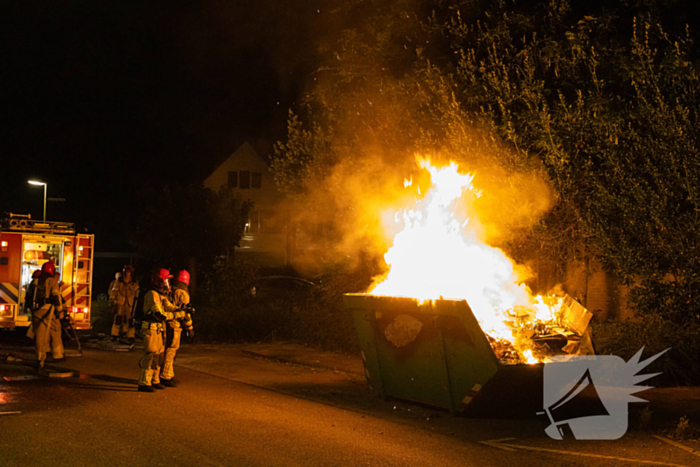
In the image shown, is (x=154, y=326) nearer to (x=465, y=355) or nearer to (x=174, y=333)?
(x=174, y=333)

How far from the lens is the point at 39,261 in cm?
1627

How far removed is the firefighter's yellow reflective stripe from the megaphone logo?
41.3 feet

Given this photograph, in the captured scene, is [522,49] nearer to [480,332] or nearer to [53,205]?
[480,332]

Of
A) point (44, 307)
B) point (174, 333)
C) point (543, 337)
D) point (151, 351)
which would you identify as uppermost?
point (44, 307)

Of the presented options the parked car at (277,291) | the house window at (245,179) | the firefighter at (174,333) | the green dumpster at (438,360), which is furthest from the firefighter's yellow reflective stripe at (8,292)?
the house window at (245,179)

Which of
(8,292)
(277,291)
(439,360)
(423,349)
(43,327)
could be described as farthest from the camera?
(277,291)

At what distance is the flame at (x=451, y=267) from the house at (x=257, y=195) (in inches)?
1292

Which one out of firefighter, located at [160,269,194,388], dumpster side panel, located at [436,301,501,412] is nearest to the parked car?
firefighter, located at [160,269,194,388]

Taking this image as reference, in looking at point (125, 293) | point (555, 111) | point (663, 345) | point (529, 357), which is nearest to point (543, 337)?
point (529, 357)

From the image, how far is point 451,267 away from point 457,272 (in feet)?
0.35

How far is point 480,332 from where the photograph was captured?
7211 millimetres

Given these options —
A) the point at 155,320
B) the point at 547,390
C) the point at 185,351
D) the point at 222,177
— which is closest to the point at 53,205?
the point at 222,177

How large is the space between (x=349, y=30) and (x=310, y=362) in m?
6.72

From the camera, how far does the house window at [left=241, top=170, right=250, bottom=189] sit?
43000 mm
